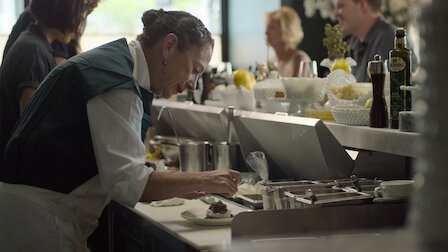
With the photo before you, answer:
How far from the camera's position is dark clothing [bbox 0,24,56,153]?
2.87 m

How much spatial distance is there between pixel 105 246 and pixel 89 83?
1.58 m

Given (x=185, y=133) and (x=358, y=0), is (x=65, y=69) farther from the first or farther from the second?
(x=358, y=0)

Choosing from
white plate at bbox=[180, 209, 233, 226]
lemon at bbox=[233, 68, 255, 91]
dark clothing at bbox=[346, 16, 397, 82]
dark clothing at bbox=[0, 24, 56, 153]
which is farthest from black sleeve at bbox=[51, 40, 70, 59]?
dark clothing at bbox=[346, 16, 397, 82]

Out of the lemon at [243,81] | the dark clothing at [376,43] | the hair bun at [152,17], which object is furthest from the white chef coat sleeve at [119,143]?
the dark clothing at [376,43]

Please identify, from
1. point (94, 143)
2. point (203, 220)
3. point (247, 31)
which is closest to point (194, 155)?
point (203, 220)

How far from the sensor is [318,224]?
1714 mm

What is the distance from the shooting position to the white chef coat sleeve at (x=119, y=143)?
184cm

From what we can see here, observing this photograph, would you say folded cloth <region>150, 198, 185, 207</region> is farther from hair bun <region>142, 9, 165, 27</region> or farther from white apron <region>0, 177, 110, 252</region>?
hair bun <region>142, 9, 165, 27</region>

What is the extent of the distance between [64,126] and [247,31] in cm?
596

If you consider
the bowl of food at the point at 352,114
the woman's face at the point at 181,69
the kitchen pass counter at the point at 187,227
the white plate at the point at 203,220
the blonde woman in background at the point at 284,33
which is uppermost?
the blonde woman in background at the point at 284,33

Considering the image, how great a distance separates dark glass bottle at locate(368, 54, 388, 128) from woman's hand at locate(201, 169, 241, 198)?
502 mm

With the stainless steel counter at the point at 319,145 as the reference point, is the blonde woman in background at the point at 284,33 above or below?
above

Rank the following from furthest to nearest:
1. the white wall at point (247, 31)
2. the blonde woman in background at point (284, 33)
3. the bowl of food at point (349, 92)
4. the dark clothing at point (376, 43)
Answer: the white wall at point (247, 31) → the blonde woman in background at point (284, 33) → the dark clothing at point (376, 43) → the bowl of food at point (349, 92)

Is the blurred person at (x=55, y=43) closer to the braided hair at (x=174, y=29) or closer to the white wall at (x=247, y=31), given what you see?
the braided hair at (x=174, y=29)
